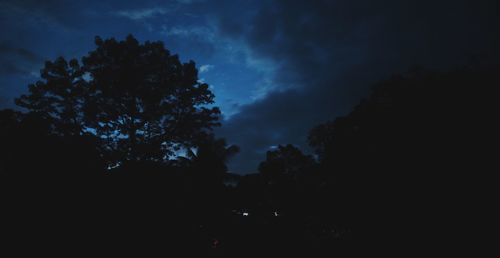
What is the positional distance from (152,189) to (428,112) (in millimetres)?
10785

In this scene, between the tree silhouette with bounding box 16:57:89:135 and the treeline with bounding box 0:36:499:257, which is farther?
the tree silhouette with bounding box 16:57:89:135

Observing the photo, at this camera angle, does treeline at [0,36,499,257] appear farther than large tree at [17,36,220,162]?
No

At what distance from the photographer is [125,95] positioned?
18.8 meters

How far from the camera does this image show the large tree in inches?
717

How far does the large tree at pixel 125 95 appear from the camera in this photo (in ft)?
59.8

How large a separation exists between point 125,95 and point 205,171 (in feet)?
27.8

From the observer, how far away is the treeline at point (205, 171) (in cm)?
756

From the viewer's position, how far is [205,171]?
1458cm

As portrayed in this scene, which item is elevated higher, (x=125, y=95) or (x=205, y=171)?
(x=125, y=95)

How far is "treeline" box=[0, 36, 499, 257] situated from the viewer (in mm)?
7562

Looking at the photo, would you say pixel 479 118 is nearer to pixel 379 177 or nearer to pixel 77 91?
pixel 379 177

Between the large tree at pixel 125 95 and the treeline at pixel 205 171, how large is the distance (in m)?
0.07

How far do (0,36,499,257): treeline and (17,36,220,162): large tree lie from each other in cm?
7

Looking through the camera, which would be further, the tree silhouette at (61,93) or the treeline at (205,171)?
the tree silhouette at (61,93)
